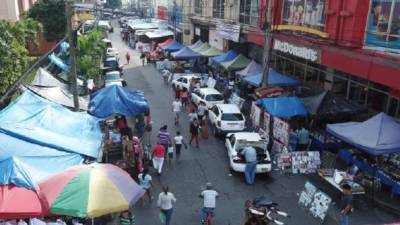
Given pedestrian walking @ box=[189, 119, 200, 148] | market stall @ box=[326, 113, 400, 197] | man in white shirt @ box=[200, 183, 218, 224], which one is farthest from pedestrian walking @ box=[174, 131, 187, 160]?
market stall @ box=[326, 113, 400, 197]

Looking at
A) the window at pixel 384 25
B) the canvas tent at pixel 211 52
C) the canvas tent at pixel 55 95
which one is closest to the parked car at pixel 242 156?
the window at pixel 384 25

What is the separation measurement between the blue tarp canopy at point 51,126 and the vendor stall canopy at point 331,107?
946cm

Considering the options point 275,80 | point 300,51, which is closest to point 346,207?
point 300,51

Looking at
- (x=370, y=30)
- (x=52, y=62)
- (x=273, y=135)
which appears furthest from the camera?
(x=52, y=62)

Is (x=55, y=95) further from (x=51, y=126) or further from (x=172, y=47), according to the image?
(x=172, y=47)

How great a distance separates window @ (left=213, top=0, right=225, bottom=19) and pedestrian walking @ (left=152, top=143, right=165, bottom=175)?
22.5m

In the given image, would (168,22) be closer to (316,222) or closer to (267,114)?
(267,114)

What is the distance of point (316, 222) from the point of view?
12.4m

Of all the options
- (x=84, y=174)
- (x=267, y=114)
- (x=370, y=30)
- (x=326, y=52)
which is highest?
(x=370, y=30)

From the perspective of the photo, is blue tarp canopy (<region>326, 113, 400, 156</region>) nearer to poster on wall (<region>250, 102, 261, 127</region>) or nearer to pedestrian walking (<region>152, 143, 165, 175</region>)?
poster on wall (<region>250, 102, 261, 127</region>)

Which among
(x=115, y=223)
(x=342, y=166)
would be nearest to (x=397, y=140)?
(x=342, y=166)

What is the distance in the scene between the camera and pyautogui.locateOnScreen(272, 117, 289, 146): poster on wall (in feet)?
57.4

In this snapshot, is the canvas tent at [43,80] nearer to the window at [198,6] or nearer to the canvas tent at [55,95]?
the canvas tent at [55,95]

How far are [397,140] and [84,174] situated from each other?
34.4ft
